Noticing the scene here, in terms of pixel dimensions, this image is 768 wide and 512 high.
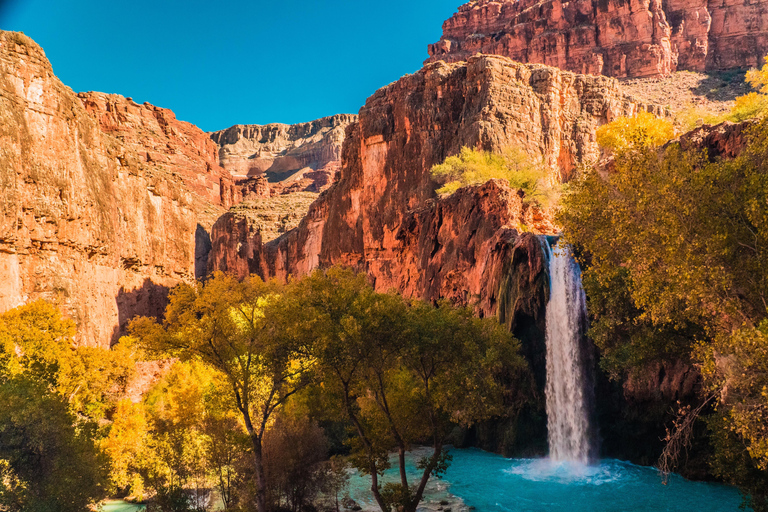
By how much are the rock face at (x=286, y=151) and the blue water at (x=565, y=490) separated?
412 feet

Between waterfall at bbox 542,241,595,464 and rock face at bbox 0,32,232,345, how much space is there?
35.4 meters

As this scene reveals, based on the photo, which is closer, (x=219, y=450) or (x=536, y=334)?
(x=219, y=450)

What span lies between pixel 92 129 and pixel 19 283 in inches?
754

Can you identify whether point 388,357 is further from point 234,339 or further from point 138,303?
point 138,303

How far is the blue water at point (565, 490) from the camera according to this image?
2169 centimetres

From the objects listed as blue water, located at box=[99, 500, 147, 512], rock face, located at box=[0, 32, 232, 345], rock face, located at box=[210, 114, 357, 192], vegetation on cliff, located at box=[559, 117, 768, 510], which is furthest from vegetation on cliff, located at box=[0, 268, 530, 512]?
rock face, located at box=[210, 114, 357, 192]

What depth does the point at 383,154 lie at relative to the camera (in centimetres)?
6775

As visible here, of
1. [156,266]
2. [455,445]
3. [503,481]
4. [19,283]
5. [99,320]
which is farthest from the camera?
[156,266]

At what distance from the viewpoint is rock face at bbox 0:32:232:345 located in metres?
41.3

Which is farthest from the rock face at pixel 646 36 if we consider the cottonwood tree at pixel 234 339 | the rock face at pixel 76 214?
the cottonwood tree at pixel 234 339

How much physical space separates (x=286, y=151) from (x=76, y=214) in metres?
142

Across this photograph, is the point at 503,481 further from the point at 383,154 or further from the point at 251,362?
the point at 383,154

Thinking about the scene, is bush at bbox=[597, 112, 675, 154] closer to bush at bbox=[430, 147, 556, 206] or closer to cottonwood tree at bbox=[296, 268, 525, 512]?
bush at bbox=[430, 147, 556, 206]

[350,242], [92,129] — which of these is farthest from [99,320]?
[350,242]
